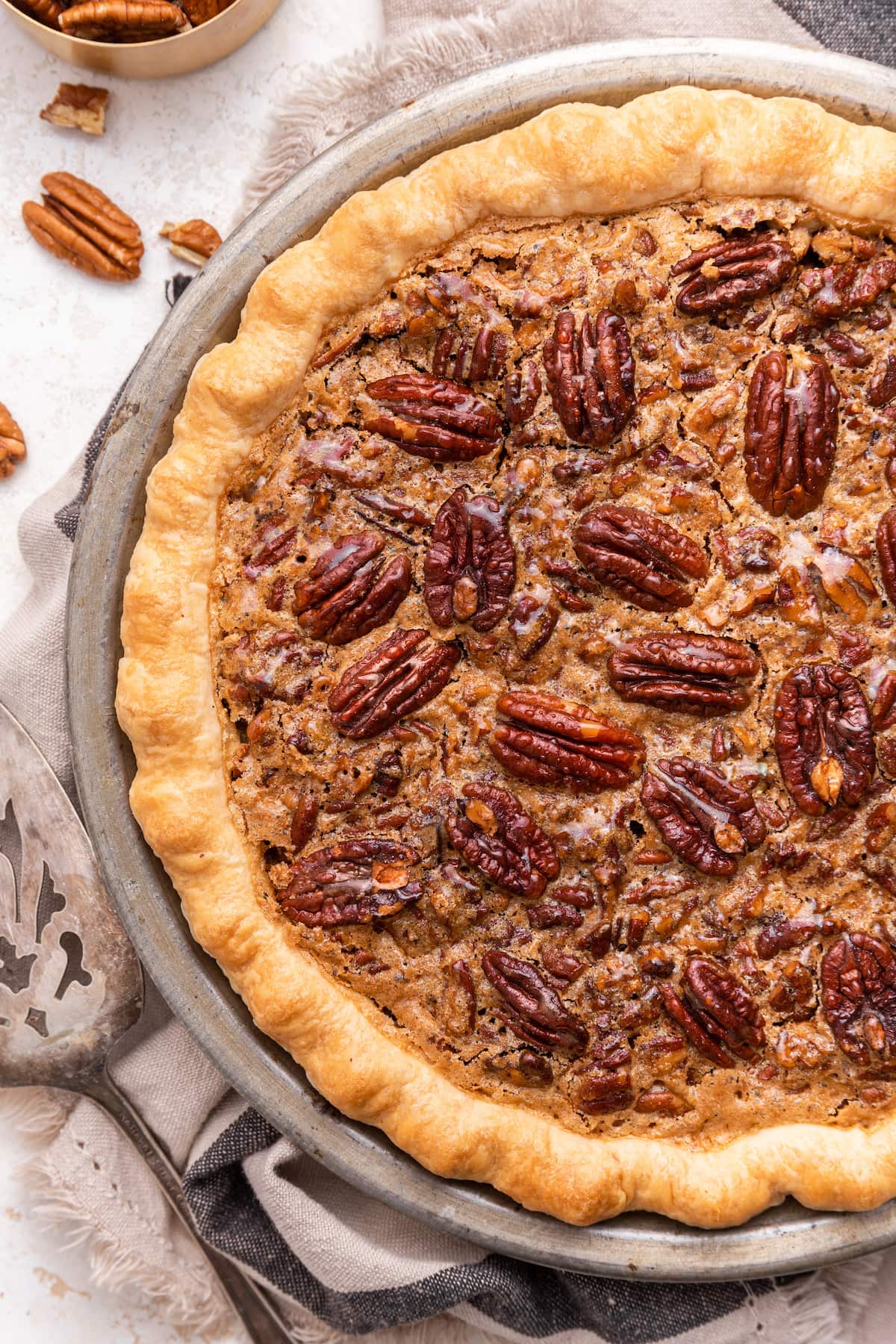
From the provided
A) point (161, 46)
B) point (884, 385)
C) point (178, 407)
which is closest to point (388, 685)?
point (178, 407)

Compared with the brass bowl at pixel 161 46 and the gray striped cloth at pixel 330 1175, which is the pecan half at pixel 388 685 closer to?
the gray striped cloth at pixel 330 1175

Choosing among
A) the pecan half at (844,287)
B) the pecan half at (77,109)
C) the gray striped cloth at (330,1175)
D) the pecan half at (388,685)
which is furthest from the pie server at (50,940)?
the pecan half at (844,287)

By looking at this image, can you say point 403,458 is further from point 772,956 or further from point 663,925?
point 772,956

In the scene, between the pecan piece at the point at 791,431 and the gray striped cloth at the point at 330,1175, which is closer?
the pecan piece at the point at 791,431

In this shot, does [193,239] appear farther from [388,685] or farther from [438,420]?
[388,685]

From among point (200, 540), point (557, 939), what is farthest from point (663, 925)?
point (200, 540)
